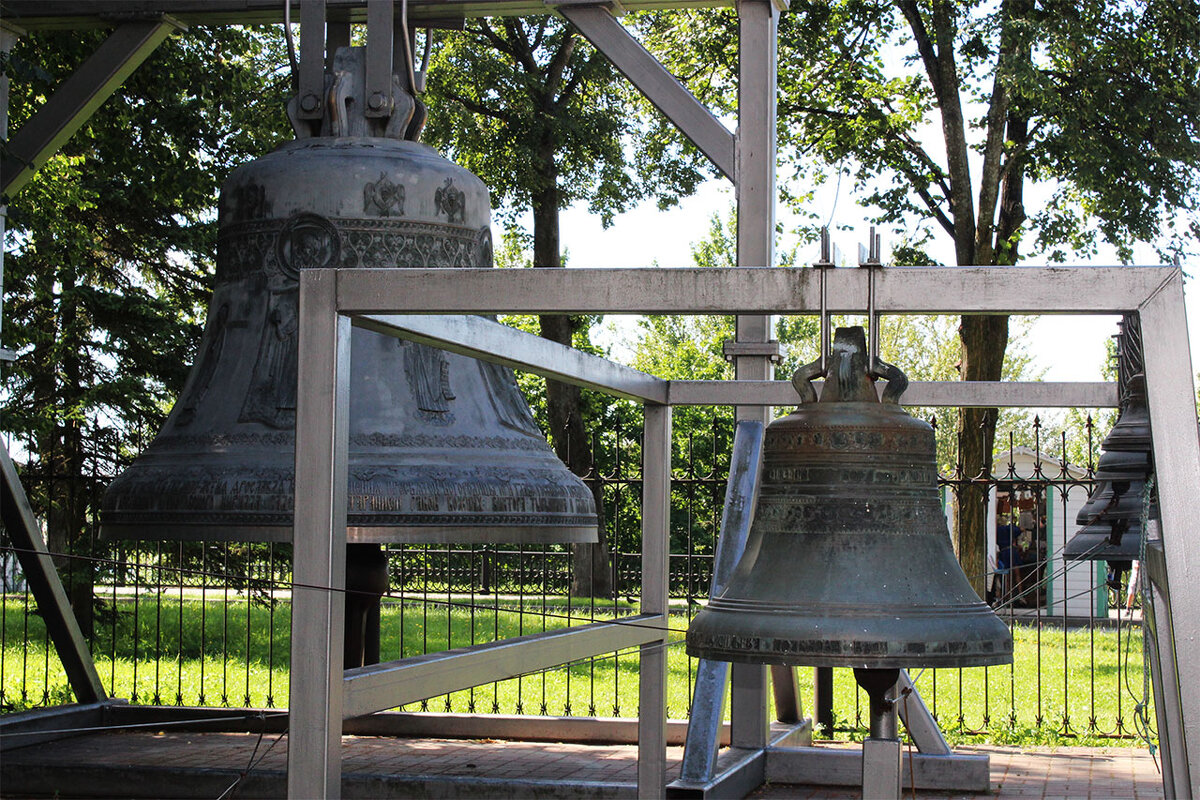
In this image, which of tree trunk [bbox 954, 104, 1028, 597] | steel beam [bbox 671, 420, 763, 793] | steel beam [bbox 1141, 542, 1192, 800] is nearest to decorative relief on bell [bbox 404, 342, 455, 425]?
steel beam [bbox 671, 420, 763, 793]

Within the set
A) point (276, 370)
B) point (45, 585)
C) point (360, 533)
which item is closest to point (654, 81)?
point (276, 370)

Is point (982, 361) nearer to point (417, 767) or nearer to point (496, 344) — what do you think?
point (417, 767)

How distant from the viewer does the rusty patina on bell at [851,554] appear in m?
2.66

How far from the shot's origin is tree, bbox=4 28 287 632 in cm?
788

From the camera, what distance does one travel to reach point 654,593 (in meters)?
4.78

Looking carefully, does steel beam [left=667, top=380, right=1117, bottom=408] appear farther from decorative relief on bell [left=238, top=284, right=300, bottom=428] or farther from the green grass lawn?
the green grass lawn

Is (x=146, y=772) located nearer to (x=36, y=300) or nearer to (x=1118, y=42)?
(x=36, y=300)

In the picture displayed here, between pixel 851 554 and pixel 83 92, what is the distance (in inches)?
151

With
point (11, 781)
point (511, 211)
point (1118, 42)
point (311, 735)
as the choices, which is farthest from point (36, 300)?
point (1118, 42)

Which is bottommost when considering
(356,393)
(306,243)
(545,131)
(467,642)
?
(467,642)

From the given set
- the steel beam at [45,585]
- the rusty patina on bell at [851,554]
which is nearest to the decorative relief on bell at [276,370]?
the rusty patina on bell at [851,554]

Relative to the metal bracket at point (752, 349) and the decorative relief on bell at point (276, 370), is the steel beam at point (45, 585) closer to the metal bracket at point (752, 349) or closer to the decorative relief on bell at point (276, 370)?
the decorative relief on bell at point (276, 370)

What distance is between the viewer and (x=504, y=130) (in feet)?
68.7

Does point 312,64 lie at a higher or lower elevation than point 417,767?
higher
